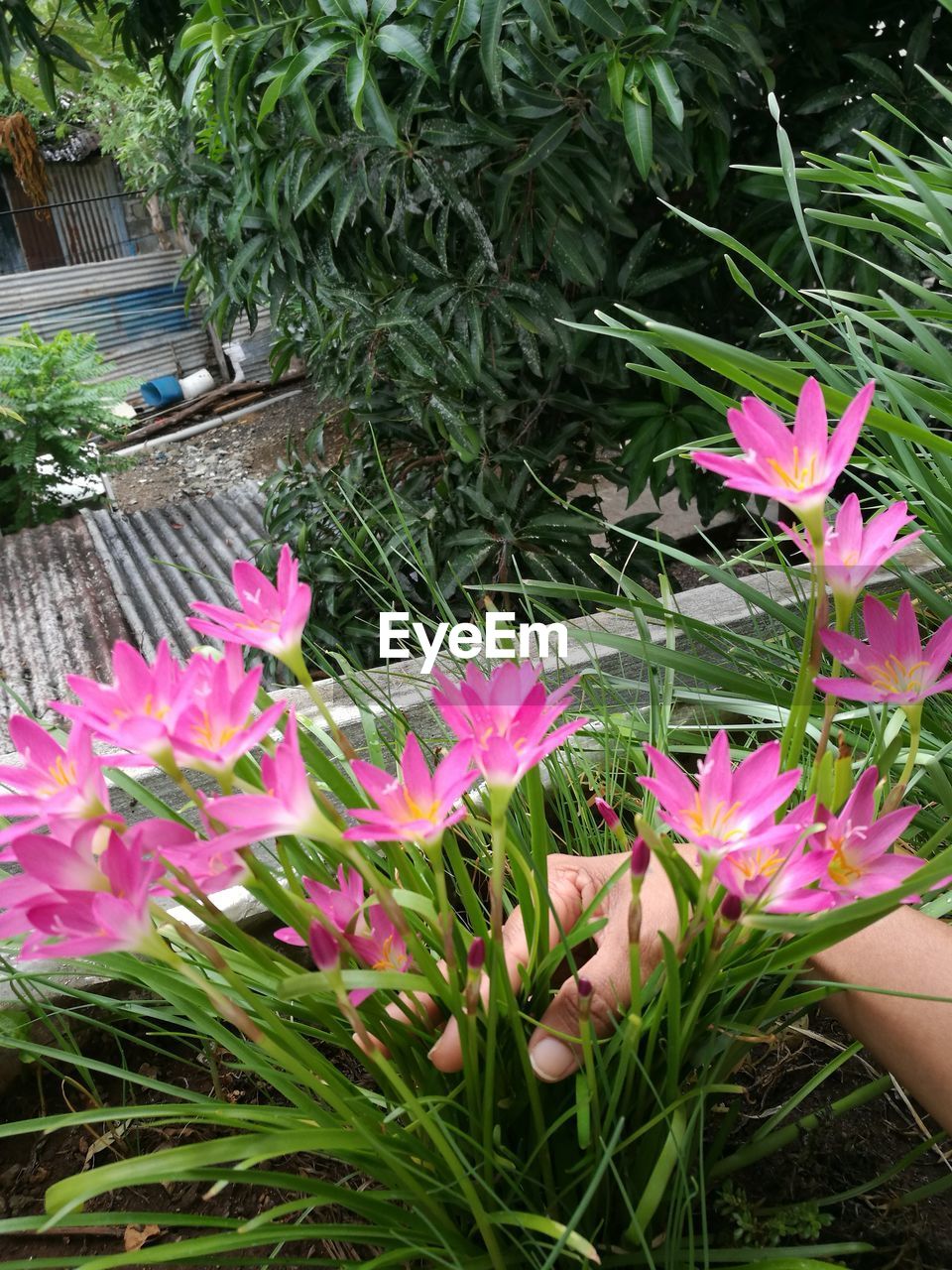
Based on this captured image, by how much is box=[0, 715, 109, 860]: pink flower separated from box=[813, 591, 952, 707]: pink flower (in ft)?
1.07

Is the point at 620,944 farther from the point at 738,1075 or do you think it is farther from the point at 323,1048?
the point at 323,1048

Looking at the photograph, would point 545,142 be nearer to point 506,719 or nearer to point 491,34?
point 491,34

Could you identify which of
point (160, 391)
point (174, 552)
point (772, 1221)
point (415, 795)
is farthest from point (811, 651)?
point (160, 391)

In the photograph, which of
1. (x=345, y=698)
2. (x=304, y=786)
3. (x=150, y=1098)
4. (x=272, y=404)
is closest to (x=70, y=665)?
(x=345, y=698)

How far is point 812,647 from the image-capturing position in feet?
1.41

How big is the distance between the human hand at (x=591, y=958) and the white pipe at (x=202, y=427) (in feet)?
31.2

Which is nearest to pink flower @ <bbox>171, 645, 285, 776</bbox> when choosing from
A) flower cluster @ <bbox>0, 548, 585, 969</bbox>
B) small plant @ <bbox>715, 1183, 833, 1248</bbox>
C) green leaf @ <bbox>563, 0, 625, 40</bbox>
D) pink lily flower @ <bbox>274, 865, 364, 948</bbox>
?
flower cluster @ <bbox>0, 548, 585, 969</bbox>

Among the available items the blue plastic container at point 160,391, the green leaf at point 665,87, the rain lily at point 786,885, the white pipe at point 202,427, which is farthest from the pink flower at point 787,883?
the blue plastic container at point 160,391

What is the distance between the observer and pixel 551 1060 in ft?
1.63

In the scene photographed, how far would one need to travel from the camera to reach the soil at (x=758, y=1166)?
2.06 ft

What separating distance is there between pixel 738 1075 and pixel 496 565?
1192 millimetres

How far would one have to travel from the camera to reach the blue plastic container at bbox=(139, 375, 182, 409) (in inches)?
439

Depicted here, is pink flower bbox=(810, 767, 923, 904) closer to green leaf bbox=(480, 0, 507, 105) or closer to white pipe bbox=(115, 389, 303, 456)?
green leaf bbox=(480, 0, 507, 105)

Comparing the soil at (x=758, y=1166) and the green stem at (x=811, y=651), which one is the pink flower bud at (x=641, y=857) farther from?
the soil at (x=758, y=1166)
